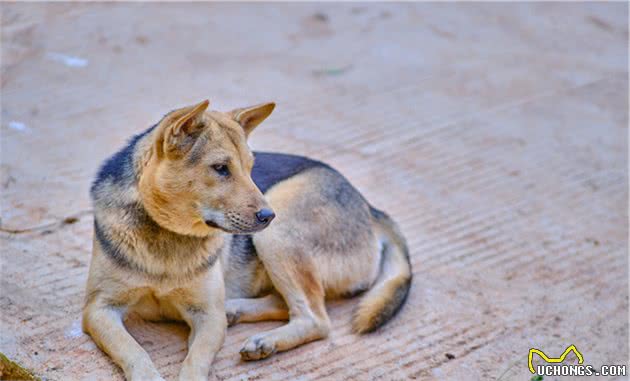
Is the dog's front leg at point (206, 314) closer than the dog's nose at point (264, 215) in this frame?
No

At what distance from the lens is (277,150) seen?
6.43 metres

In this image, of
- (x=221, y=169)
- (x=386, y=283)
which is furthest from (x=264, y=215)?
(x=386, y=283)

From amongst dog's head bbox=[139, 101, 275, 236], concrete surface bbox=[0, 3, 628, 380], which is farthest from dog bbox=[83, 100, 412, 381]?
concrete surface bbox=[0, 3, 628, 380]

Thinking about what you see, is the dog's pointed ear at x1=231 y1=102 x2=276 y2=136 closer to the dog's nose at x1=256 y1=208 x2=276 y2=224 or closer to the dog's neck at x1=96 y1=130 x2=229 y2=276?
the dog's neck at x1=96 y1=130 x2=229 y2=276

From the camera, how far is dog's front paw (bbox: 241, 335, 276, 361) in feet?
13.5

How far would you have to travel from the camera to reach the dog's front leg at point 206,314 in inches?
157

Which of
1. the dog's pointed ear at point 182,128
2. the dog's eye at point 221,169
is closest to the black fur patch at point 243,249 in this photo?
the dog's eye at point 221,169

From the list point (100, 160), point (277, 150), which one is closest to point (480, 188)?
point (277, 150)

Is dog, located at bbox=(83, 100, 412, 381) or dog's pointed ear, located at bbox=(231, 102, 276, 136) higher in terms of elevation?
dog's pointed ear, located at bbox=(231, 102, 276, 136)

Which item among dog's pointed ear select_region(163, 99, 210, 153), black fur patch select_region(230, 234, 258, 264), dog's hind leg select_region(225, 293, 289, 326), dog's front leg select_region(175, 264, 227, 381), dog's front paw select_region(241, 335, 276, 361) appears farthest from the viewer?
black fur patch select_region(230, 234, 258, 264)

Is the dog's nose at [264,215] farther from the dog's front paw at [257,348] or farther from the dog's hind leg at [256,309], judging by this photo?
the dog's hind leg at [256,309]

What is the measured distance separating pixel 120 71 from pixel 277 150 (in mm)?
1885

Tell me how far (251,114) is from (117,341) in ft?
4.09

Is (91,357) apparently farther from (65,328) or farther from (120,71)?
(120,71)
